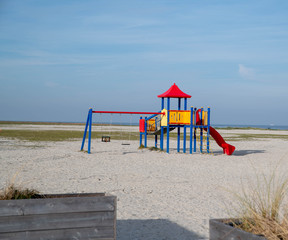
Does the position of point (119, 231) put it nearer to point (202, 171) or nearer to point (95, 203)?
point (95, 203)

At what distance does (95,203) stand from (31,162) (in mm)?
10126

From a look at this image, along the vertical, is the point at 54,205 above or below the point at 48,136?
above

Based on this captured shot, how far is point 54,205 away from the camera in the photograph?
13.0ft

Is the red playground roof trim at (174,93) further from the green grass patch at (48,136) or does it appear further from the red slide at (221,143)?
the green grass patch at (48,136)

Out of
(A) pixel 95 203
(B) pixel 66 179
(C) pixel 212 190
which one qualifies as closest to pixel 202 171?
(C) pixel 212 190

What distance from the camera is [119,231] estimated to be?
5.40 metres

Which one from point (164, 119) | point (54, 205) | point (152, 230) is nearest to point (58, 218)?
point (54, 205)

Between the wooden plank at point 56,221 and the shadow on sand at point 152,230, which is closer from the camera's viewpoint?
the wooden plank at point 56,221

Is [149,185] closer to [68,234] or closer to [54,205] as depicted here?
[68,234]

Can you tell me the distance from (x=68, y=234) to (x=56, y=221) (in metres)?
0.20

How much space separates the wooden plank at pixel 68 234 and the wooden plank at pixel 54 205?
8.5 inches

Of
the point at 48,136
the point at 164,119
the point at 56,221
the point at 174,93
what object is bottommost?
the point at 48,136

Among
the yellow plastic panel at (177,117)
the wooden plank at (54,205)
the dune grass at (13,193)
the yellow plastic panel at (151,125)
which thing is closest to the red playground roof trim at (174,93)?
the yellow plastic panel at (177,117)

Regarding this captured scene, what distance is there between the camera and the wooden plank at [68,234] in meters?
3.89
